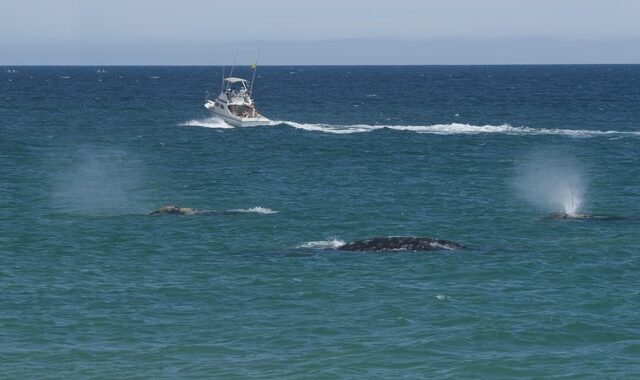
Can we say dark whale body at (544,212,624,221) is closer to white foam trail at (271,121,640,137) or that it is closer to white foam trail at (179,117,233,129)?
white foam trail at (271,121,640,137)

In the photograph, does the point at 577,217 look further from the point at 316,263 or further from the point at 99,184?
the point at 99,184

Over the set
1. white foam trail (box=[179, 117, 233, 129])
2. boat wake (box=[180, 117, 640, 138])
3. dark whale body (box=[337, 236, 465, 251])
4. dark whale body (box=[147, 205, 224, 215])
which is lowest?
white foam trail (box=[179, 117, 233, 129])

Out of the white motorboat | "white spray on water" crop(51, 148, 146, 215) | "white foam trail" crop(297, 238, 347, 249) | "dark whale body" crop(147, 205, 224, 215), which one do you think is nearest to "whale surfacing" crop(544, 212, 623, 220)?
"white foam trail" crop(297, 238, 347, 249)

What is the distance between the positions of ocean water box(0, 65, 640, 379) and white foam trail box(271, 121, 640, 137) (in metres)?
13.5

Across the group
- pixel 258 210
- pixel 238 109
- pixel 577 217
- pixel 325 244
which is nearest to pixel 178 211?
pixel 258 210

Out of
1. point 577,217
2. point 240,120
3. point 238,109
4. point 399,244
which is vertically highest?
point 238,109

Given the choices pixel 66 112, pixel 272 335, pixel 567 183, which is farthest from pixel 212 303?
pixel 66 112

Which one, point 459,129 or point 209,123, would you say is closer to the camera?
point 459,129

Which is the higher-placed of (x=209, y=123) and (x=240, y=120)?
(x=240, y=120)

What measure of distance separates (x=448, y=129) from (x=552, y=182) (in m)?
39.7

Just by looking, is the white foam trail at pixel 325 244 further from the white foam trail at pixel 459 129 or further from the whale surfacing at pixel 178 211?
the white foam trail at pixel 459 129

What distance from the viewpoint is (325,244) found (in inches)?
1967

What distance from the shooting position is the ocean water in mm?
32594

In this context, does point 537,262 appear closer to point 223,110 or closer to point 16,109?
point 223,110
